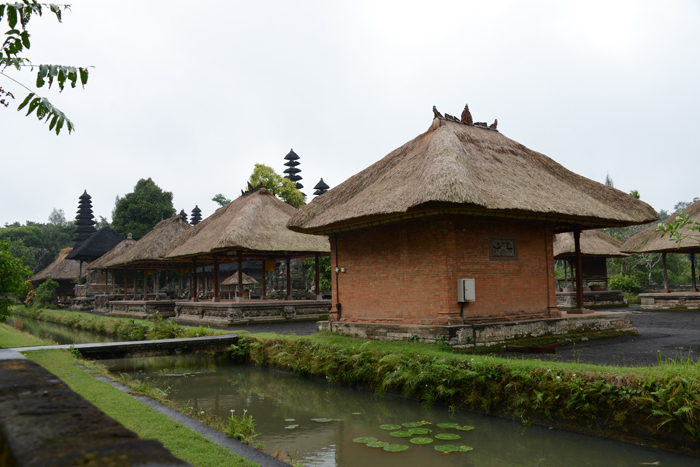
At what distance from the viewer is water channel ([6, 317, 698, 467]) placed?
18.7ft

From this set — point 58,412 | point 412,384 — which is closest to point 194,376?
point 412,384

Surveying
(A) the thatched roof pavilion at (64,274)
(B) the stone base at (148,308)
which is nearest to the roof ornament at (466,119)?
(B) the stone base at (148,308)

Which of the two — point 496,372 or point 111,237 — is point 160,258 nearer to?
point 111,237

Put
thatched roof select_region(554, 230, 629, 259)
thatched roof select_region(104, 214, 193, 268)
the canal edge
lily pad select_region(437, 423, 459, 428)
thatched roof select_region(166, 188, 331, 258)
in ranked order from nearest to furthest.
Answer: the canal edge < lily pad select_region(437, 423, 459, 428) < thatched roof select_region(166, 188, 331, 258) < thatched roof select_region(554, 230, 629, 259) < thatched roof select_region(104, 214, 193, 268)

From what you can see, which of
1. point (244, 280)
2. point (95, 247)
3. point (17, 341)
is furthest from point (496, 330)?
point (95, 247)

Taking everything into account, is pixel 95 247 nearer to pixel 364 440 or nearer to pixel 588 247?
pixel 588 247

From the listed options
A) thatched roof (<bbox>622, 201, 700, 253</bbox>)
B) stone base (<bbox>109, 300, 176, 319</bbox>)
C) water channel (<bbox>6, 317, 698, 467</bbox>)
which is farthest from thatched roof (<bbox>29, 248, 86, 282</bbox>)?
thatched roof (<bbox>622, 201, 700, 253</bbox>)

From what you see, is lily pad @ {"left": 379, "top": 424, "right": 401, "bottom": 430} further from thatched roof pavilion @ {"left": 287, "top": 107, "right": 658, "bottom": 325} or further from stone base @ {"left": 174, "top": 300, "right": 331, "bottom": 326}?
stone base @ {"left": 174, "top": 300, "right": 331, "bottom": 326}

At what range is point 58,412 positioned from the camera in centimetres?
164

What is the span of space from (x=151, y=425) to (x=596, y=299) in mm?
25328

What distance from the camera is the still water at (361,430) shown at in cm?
570

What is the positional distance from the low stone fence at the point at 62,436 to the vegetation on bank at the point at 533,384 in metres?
5.71

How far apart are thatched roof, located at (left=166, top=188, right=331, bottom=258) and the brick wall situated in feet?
23.8

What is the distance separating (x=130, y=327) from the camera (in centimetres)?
1706
